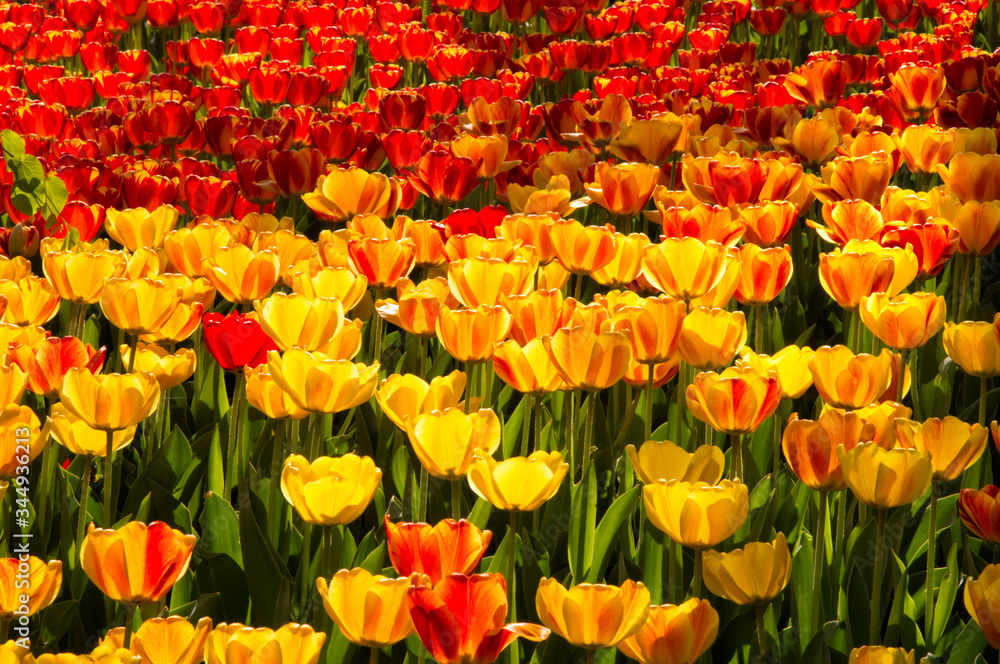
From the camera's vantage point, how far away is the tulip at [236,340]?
1.90m

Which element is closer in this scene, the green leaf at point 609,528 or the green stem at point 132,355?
the green leaf at point 609,528

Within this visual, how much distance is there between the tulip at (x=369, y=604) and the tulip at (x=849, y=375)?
0.79 metres

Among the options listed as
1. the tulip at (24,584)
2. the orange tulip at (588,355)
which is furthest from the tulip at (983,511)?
the tulip at (24,584)

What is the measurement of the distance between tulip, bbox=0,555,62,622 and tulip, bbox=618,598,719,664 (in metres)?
0.70

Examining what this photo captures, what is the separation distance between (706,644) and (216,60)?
4301 mm

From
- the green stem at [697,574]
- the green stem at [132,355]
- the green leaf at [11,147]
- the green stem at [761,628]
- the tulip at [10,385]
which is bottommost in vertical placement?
the green stem at [761,628]

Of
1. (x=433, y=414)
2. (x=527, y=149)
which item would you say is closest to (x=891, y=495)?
(x=433, y=414)

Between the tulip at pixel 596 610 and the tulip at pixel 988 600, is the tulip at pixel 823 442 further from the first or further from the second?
the tulip at pixel 596 610

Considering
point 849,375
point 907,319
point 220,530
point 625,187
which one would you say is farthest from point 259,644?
point 625,187

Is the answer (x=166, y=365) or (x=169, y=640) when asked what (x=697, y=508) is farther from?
(x=166, y=365)

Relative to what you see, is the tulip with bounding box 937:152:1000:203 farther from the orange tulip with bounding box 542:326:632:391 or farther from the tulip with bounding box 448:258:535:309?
the orange tulip with bounding box 542:326:632:391

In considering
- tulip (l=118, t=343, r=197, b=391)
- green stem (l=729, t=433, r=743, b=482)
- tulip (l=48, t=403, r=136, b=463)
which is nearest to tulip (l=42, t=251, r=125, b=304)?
tulip (l=118, t=343, r=197, b=391)

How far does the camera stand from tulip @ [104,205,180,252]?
2.56 meters

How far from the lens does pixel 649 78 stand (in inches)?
171
